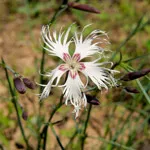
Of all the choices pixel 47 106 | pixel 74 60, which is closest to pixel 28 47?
pixel 47 106

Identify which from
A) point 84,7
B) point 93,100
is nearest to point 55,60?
point 84,7

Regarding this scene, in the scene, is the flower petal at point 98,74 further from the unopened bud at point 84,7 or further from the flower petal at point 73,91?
the unopened bud at point 84,7

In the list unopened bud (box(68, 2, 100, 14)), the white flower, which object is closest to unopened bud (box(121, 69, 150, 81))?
the white flower

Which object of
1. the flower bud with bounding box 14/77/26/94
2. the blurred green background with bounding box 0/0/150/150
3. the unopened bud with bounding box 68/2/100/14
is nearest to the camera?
the flower bud with bounding box 14/77/26/94

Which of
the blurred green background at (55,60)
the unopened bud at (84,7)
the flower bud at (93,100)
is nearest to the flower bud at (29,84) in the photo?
the flower bud at (93,100)

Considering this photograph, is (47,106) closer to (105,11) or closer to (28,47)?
(28,47)

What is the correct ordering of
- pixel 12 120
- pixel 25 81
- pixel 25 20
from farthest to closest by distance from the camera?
1. pixel 25 20
2. pixel 12 120
3. pixel 25 81

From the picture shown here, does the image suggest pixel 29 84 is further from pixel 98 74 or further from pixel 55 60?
pixel 55 60

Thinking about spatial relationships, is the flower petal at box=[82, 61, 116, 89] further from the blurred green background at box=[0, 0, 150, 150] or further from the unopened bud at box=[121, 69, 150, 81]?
the blurred green background at box=[0, 0, 150, 150]
